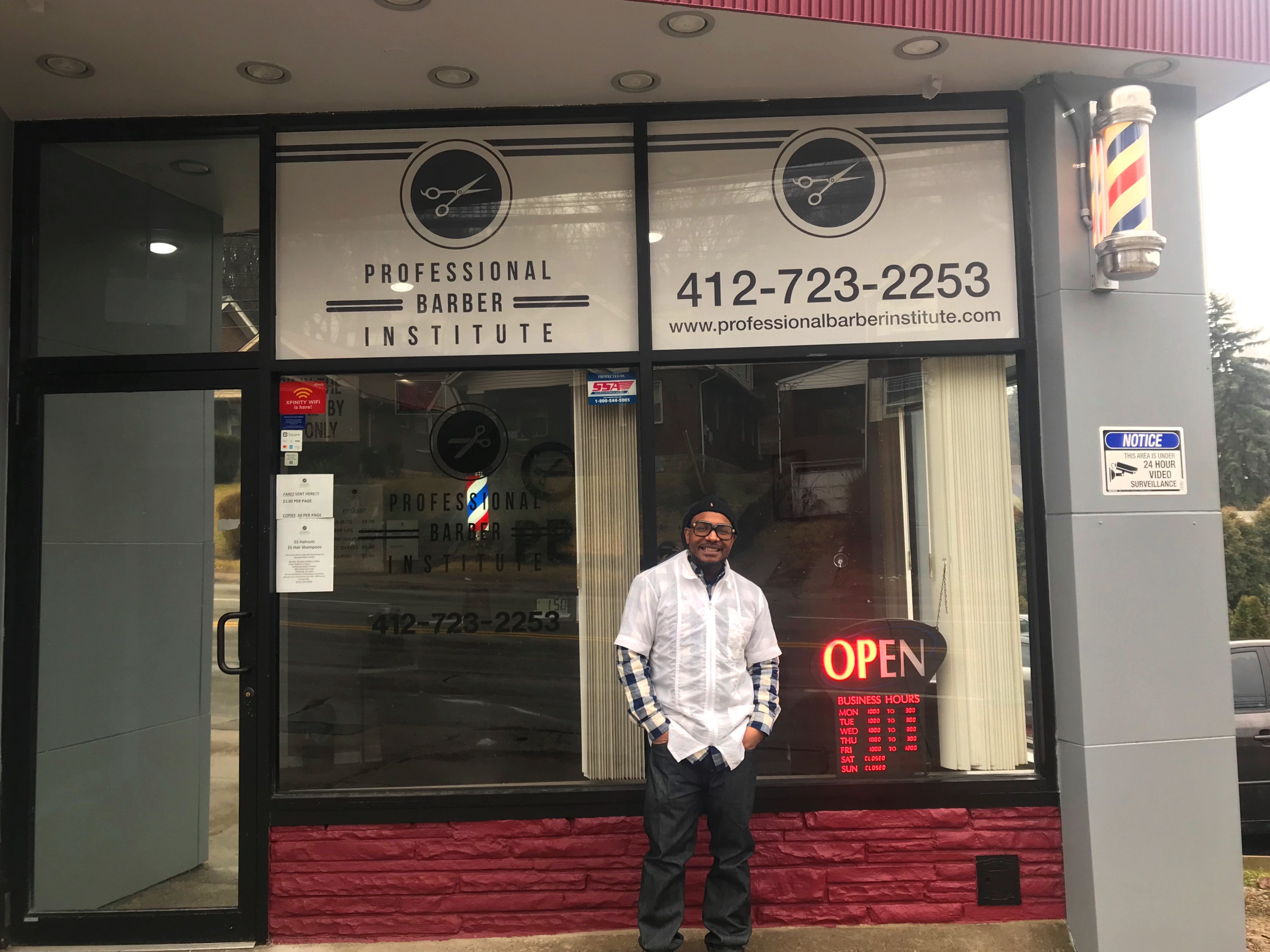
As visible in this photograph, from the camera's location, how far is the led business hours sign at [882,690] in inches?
164

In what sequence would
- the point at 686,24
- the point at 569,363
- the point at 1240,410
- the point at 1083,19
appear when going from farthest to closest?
1. the point at 1240,410
2. the point at 569,363
3. the point at 686,24
4. the point at 1083,19

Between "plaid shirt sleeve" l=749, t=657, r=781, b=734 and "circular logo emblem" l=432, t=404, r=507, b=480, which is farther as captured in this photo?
"circular logo emblem" l=432, t=404, r=507, b=480

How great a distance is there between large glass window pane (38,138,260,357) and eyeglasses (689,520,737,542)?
2264 millimetres

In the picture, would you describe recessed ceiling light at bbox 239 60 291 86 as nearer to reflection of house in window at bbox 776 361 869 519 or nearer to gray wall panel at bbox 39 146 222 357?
gray wall panel at bbox 39 146 222 357

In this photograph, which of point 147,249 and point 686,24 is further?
point 147,249

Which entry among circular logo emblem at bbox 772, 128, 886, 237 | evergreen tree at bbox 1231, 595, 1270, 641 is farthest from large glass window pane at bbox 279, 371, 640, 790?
evergreen tree at bbox 1231, 595, 1270, 641

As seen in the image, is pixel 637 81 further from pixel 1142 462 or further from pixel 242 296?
pixel 1142 462

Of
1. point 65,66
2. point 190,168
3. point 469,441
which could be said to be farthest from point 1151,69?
point 65,66

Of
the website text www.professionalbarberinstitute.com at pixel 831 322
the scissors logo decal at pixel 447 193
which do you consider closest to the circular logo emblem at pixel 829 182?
the website text www.professionalbarberinstitute.com at pixel 831 322

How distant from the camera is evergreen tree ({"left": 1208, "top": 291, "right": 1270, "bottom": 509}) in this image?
8484 mm

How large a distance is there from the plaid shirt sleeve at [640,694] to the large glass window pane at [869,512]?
2.49 feet

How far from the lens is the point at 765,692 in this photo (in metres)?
3.62

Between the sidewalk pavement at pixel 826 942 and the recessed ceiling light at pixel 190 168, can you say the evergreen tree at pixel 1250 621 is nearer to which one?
the sidewalk pavement at pixel 826 942

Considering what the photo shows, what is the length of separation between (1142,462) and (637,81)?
2794 mm
